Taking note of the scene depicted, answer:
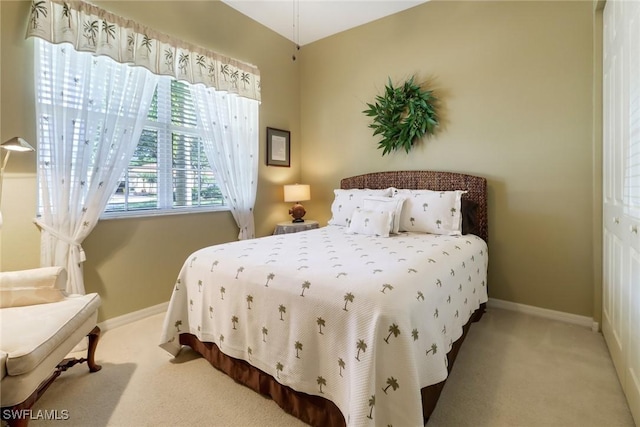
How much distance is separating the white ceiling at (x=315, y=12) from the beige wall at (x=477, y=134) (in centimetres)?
12

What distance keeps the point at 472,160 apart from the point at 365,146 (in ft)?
3.91

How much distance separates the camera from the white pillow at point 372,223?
2.56m

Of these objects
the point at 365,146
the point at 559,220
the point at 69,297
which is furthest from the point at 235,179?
the point at 559,220

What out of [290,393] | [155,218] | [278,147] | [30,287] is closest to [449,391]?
[290,393]

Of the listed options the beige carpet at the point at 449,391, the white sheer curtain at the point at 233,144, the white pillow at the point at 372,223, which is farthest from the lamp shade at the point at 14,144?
the white pillow at the point at 372,223

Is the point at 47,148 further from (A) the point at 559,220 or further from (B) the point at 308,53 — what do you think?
(A) the point at 559,220

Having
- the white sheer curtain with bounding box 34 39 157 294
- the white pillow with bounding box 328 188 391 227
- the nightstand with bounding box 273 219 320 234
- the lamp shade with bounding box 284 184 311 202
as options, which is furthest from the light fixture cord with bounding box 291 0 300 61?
the nightstand with bounding box 273 219 320 234

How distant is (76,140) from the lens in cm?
221

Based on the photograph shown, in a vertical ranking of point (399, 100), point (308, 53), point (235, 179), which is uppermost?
point (308, 53)

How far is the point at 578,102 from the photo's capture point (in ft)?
7.99

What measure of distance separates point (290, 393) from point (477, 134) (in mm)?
2713

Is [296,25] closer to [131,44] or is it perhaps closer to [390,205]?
[131,44]

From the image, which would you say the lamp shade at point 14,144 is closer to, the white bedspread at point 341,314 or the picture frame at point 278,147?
the white bedspread at point 341,314

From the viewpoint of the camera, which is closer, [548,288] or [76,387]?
[76,387]
